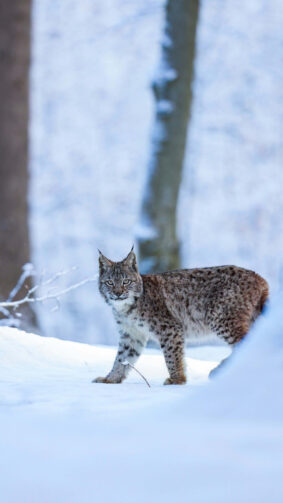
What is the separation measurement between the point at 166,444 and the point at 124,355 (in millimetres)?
3007

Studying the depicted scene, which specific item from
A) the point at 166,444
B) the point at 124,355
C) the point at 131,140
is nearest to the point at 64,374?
the point at 124,355

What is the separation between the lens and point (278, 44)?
11742 millimetres

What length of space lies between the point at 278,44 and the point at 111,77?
3.03 m

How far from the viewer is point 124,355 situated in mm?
5457

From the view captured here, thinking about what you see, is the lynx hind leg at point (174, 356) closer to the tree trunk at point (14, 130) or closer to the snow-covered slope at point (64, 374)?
the snow-covered slope at point (64, 374)

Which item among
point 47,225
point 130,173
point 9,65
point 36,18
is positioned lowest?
point 47,225

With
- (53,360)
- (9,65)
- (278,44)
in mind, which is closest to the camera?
(53,360)

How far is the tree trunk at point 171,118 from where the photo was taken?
27.1ft

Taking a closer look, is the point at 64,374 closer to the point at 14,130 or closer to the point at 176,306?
the point at 176,306

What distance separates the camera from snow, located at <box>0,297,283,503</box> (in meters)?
2.18

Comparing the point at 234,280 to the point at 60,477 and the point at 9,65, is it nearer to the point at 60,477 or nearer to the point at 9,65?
the point at 60,477

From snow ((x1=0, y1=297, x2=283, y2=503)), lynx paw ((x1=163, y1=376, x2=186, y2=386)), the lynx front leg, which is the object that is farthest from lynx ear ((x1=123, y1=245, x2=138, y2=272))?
snow ((x1=0, y1=297, x2=283, y2=503))

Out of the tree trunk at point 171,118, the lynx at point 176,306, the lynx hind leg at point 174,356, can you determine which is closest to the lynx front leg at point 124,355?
Result: the lynx at point 176,306

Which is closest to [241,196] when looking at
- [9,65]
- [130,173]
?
[130,173]
